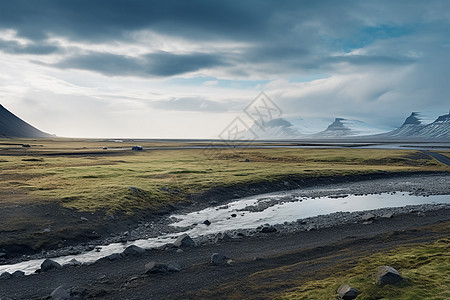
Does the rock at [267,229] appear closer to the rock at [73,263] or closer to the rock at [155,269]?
the rock at [155,269]

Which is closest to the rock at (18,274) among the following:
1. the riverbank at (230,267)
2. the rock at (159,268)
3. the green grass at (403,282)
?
the riverbank at (230,267)

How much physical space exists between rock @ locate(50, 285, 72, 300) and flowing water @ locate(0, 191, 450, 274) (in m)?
6.27

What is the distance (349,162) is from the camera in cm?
10694

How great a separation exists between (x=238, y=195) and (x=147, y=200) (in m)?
16.6

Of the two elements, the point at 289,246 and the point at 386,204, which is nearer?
the point at 289,246

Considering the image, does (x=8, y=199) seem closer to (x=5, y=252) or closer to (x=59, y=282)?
(x=5, y=252)

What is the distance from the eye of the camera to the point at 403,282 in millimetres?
17172

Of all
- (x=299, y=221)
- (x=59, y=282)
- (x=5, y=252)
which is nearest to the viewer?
(x=59, y=282)

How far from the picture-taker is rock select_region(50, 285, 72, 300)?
18203 millimetres

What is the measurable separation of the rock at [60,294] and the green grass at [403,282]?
11.5m

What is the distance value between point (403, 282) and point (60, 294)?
59.4 feet

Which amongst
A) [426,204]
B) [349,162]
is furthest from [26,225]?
[349,162]

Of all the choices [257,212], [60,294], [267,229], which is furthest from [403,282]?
[257,212]

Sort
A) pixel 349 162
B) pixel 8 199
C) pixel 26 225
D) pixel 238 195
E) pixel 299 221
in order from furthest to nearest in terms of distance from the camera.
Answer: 1. pixel 349 162
2. pixel 238 195
3. pixel 8 199
4. pixel 299 221
5. pixel 26 225
